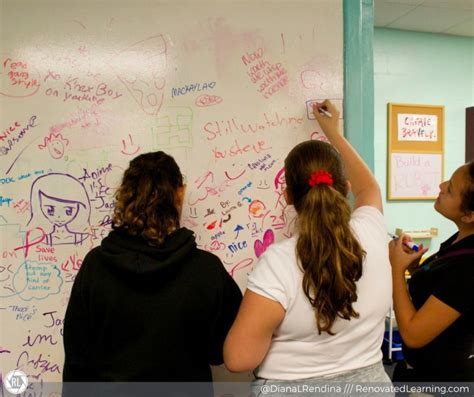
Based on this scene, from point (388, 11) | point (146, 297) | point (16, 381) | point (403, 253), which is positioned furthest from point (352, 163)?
point (388, 11)

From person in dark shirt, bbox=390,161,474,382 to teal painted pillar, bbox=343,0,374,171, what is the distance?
1.10 feet

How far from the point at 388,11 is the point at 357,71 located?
5.80 feet

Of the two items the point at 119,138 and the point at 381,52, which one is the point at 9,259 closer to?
the point at 119,138

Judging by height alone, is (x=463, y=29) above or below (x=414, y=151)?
above

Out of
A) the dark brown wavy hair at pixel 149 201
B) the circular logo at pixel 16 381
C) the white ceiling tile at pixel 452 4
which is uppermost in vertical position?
the white ceiling tile at pixel 452 4

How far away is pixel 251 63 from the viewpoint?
1131mm

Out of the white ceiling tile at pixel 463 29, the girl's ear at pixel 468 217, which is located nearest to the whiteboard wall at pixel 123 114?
the girl's ear at pixel 468 217

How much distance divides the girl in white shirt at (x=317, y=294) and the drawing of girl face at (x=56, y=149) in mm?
724

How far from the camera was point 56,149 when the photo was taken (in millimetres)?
1076

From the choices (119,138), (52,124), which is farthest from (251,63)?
(52,124)

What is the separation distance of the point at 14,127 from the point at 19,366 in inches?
29.4

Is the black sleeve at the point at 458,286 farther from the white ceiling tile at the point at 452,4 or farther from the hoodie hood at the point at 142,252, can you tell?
the white ceiling tile at the point at 452,4

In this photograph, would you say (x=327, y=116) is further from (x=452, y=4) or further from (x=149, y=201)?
(x=452, y=4)

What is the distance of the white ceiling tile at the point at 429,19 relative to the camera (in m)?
2.50
